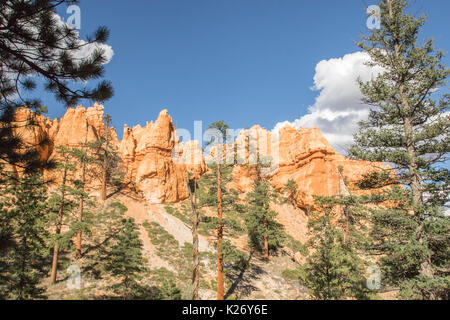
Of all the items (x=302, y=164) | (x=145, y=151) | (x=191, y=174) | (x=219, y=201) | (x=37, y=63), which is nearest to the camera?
(x=37, y=63)

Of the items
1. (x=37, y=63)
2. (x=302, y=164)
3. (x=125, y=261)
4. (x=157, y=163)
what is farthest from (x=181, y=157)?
(x=37, y=63)

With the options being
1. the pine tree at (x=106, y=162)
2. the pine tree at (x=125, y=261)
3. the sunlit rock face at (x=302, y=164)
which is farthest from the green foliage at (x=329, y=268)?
the pine tree at (x=106, y=162)

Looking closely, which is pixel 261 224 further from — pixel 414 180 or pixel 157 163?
pixel 414 180

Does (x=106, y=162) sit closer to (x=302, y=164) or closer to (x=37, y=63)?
(x=37, y=63)

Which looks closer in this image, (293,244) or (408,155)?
(408,155)

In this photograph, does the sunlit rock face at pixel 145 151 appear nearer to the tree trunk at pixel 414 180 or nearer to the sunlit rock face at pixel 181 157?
the sunlit rock face at pixel 181 157

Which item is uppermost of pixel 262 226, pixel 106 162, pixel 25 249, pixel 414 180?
pixel 106 162

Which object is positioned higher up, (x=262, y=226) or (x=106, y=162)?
(x=106, y=162)

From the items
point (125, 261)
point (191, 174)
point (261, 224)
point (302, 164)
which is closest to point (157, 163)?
point (191, 174)

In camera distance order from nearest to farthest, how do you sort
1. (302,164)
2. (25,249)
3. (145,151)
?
1. (25,249)
2. (145,151)
3. (302,164)

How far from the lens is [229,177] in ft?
69.7

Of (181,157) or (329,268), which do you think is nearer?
(329,268)
